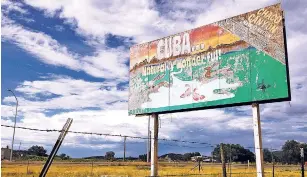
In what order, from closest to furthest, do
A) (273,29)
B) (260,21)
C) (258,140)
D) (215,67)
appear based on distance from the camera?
(258,140) < (273,29) < (260,21) < (215,67)

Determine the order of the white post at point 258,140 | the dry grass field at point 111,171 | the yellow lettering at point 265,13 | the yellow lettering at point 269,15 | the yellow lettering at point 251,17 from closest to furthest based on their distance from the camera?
1. the white post at point 258,140
2. the yellow lettering at point 269,15
3. the yellow lettering at point 265,13
4. the yellow lettering at point 251,17
5. the dry grass field at point 111,171

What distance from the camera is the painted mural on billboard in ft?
49.0

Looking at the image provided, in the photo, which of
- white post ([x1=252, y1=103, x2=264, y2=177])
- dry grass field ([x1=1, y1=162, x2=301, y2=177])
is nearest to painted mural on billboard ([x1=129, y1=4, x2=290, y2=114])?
white post ([x1=252, y1=103, x2=264, y2=177])

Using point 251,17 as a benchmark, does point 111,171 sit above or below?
below

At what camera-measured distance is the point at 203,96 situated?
1680cm

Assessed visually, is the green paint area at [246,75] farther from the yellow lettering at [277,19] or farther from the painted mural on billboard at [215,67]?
the yellow lettering at [277,19]

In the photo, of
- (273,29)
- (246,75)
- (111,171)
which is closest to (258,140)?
(246,75)

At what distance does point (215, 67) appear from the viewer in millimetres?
16547

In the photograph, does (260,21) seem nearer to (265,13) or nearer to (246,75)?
(265,13)

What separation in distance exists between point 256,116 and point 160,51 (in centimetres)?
656

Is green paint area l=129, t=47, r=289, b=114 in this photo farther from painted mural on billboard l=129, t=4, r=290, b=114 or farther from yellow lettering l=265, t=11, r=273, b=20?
yellow lettering l=265, t=11, r=273, b=20

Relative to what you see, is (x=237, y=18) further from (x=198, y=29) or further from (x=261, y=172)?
(x=261, y=172)

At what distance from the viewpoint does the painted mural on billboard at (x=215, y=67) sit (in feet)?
49.0

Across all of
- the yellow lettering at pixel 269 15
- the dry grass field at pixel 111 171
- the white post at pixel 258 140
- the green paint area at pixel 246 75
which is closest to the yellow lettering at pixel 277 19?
the yellow lettering at pixel 269 15
